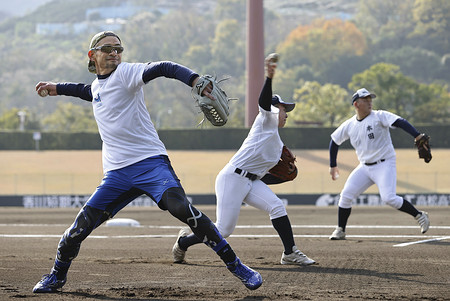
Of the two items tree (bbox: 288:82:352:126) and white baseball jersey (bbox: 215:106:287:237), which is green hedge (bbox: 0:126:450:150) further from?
white baseball jersey (bbox: 215:106:287:237)

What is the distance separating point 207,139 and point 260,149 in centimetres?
5992

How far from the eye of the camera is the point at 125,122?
6512 mm

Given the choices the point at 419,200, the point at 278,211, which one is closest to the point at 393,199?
the point at 278,211

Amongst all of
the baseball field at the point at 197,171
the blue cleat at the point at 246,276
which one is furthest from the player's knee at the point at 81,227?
the baseball field at the point at 197,171

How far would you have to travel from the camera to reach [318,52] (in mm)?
142375

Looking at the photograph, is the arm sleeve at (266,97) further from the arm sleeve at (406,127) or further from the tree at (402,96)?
the tree at (402,96)

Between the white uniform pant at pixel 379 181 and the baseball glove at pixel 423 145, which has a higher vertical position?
the baseball glove at pixel 423 145

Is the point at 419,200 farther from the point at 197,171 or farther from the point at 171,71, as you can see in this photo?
the point at 197,171

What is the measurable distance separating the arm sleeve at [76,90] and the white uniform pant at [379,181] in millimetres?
5182

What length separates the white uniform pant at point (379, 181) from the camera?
1101 cm

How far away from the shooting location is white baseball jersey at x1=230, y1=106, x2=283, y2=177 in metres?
8.57

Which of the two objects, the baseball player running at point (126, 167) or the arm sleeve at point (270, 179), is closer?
the baseball player running at point (126, 167)

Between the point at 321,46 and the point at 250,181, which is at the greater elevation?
the point at 250,181

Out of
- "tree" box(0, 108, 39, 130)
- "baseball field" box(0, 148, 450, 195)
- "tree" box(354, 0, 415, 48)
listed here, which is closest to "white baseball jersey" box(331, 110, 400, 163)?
"baseball field" box(0, 148, 450, 195)
